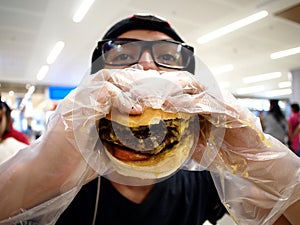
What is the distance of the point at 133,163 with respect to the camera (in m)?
0.47

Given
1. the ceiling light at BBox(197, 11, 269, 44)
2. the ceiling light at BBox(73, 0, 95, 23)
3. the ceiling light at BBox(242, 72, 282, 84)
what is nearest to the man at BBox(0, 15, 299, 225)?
the ceiling light at BBox(73, 0, 95, 23)

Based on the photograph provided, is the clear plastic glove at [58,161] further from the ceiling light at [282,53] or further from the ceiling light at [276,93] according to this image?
the ceiling light at [276,93]

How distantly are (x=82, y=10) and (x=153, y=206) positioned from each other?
10.9 ft

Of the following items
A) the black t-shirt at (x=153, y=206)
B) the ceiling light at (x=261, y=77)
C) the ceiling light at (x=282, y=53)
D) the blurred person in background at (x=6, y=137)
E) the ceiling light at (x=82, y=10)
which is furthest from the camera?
the ceiling light at (x=261, y=77)

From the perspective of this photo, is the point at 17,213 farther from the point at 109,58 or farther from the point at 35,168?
the point at 109,58

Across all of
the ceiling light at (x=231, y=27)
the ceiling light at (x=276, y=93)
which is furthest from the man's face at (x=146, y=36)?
the ceiling light at (x=276, y=93)

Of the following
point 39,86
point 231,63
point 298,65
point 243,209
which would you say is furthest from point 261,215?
point 39,86

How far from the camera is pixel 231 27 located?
4.05 m

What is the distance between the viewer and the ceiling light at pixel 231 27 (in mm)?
3620

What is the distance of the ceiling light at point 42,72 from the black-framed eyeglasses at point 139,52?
20.3ft

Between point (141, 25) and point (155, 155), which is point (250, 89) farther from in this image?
point (155, 155)

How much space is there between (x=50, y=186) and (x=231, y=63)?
252 inches

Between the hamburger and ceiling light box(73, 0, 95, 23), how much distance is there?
3133 mm

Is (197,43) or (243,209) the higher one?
(197,43)
